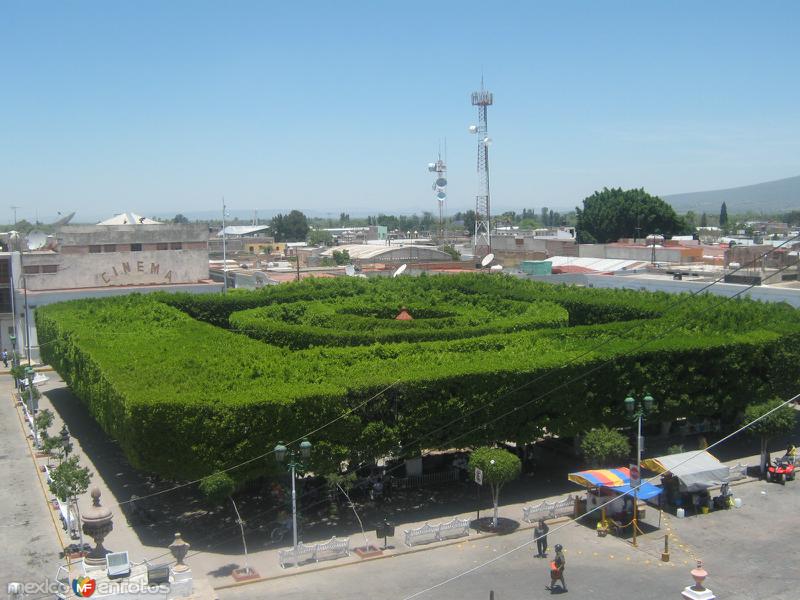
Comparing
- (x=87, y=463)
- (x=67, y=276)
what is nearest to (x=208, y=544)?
(x=87, y=463)

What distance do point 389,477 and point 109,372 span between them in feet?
29.8

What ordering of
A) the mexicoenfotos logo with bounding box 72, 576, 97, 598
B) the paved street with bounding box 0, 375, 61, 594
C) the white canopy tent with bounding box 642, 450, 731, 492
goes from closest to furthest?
the mexicoenfotos logo with bounding box 72, 576, 97, 598
the paved street with bounding box 0, 375, 61, 594
the white canopy tent with bounding box 642, 450, 731, 492

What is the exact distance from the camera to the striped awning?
21.8 meters

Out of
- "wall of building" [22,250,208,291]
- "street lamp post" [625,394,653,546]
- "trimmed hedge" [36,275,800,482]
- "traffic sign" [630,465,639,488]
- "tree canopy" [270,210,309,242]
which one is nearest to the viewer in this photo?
"trimmed hedge" [36,275,800,482]

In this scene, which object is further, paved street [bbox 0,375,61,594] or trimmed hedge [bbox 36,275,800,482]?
trimmed hedge [bbox 36,275,800,482]

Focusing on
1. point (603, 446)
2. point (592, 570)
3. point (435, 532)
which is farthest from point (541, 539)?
point (603, 446)

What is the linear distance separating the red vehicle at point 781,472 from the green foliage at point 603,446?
5.51m

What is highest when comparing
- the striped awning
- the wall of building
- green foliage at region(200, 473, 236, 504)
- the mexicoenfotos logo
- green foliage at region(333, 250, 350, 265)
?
the wall of building

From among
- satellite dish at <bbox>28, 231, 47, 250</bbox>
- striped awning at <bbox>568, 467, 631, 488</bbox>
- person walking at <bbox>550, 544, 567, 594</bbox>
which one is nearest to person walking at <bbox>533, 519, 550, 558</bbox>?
person walking at <bbox>550, 544, 567, 594</bbox>

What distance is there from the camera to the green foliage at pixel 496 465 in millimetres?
21297

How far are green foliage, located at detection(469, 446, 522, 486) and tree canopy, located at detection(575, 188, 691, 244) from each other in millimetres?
83870

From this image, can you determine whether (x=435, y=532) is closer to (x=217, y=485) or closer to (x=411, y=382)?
(x=411, y=382)

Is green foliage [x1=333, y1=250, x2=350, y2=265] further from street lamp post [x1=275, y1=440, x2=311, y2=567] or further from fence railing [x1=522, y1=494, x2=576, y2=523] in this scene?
street lamp post [x1=275, y1=440, x2=311, y2=567]

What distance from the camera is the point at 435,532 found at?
69.1 feet
